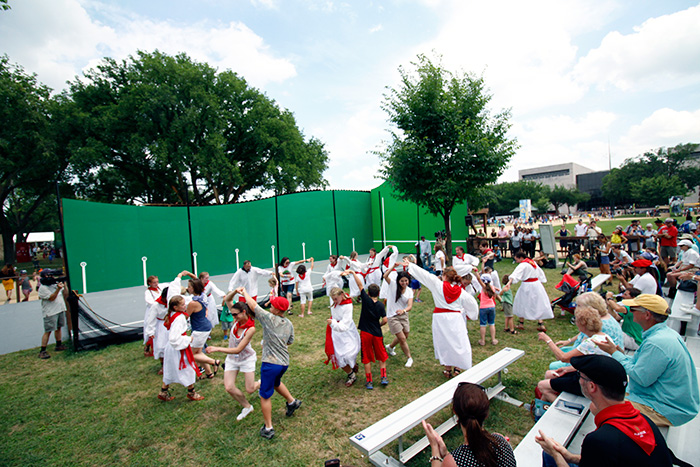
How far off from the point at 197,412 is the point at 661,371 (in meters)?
5.36

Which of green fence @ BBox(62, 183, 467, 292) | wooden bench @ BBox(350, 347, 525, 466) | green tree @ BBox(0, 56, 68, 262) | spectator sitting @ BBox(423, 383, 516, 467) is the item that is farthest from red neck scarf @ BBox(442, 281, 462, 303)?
green tree @ BBox(0, 56, 68, 262)

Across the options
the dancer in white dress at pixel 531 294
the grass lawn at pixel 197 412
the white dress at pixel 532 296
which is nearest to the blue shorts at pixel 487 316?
the grass lawn at pixel 197 412

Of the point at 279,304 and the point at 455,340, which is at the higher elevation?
the point at 279,304

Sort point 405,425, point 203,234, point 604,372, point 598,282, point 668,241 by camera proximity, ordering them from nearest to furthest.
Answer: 1. point 604,372
2. point 405,425
3. point 598,282
4. point 668,241
5. point 203,234

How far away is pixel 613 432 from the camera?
1.78 meters

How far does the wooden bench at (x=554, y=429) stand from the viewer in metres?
2.66

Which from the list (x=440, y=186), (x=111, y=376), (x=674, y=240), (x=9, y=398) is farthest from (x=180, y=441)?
(x=674, y=240)

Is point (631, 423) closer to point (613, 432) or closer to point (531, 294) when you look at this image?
point (613, 432)

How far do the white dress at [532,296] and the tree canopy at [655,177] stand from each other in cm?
6667

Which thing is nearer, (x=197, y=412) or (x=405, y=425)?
(x=405, y=425)

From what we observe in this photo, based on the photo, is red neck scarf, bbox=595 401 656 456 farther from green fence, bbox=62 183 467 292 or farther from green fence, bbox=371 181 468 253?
green fence, bbox=371 181 468 253

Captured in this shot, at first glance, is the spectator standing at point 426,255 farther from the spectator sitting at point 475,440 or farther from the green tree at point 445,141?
the spectator sitting at point 475,440

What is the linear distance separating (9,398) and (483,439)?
742 cm

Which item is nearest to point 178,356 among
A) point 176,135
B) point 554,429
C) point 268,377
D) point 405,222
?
point 268,377
